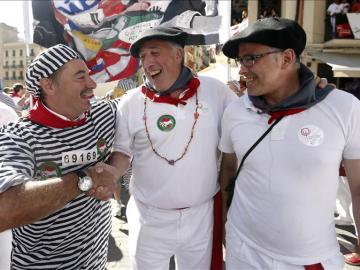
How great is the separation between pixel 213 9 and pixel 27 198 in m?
3.45

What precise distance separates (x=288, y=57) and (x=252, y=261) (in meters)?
1.15

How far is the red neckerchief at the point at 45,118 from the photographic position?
2.08 metres

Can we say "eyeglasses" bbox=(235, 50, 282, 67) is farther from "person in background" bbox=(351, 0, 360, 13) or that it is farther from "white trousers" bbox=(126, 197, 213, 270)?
"person in background" bbox=(351, 0, 360, 13)

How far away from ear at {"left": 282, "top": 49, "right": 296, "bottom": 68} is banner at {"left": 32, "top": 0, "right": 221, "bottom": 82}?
2.24 m

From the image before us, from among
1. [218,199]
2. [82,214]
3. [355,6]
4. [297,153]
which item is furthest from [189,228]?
[355,6]

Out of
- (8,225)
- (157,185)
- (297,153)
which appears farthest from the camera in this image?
(157,185)

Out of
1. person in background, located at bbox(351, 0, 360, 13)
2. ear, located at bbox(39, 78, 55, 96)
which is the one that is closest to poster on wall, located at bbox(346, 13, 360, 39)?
person in background, located at bbox(351, 0, 360, 13)

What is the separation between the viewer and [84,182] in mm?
1655

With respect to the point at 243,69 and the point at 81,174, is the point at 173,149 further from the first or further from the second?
the point at 81,174

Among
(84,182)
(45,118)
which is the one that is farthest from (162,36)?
(84,182)

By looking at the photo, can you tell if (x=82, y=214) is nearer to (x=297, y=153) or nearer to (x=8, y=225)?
(x=8, y=225)

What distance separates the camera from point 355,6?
1453 centimetres

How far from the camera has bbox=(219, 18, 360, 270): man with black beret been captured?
6.45 feet

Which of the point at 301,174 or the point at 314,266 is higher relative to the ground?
the point at 301,174
